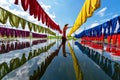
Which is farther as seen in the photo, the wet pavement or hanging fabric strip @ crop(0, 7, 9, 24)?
hanging fabric strip @ crop(0, 7, 9, 24)

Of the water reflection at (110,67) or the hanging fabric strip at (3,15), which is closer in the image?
the water reflection at (110,67)

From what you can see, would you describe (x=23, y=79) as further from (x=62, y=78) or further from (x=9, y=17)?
(x=9, y=17)

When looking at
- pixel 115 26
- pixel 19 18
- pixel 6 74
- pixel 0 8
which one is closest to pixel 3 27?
pixel 19 18

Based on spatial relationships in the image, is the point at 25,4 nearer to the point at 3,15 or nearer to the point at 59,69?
the point at 3,15

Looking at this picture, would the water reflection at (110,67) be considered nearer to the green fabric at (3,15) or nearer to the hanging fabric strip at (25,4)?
the hanging fabric strip at (25,4)

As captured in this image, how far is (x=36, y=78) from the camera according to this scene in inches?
116

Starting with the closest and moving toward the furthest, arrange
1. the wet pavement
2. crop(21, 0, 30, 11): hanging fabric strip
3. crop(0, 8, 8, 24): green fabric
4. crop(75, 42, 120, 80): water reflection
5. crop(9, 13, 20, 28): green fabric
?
the wet pavement, crop(75, 42, 120, 80): water reflection, crop(21, 0, 30, 11): hanging fabric strip, crop(0, 8, 8, 24): green fabric, crop(9, 13, 20, 28): green fabric

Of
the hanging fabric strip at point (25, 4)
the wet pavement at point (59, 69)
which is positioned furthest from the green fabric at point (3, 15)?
the wet pavement at point (59, 69)

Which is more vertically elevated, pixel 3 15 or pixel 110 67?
pixel 3 15

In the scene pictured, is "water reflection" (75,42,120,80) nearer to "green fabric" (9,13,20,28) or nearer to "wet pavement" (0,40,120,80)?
"wet pavement" (0,40,120,80)

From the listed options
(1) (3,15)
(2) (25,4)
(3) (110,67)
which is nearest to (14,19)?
(1) (3,15)

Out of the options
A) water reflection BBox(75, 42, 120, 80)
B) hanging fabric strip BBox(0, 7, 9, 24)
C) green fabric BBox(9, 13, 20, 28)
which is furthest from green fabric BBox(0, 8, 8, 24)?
water reflection BBox(75, 42, 120, 80)

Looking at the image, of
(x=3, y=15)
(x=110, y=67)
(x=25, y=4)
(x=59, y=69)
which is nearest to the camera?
(x=59, y=69)

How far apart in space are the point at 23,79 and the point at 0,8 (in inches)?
380
